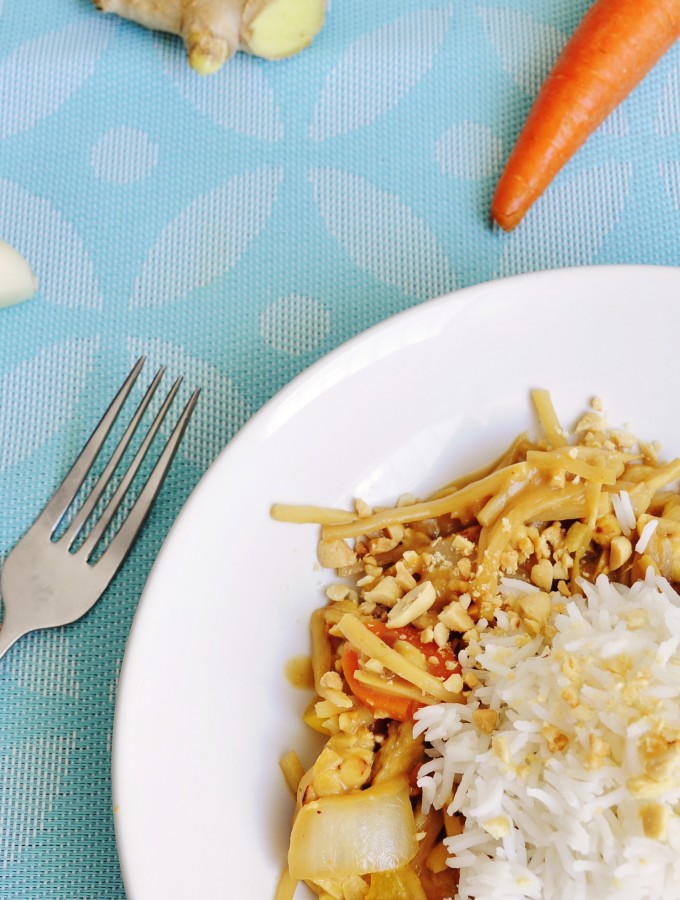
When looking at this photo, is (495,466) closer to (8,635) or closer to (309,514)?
(309,514)

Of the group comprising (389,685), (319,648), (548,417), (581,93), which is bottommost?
(319,648)

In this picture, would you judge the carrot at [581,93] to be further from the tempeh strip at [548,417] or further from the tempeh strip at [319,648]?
the tempeh strip at [319,648]

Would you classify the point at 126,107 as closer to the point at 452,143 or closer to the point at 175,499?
the point at 452,143

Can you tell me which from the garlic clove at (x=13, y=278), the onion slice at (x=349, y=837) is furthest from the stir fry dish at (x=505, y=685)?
the garlic clove at (x=13, y=278)

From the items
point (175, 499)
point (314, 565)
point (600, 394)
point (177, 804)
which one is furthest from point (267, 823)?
point (600, 394)

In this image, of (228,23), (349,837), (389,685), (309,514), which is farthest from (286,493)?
(228,23)

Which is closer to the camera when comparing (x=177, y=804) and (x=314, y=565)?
(x=177, y=804)
